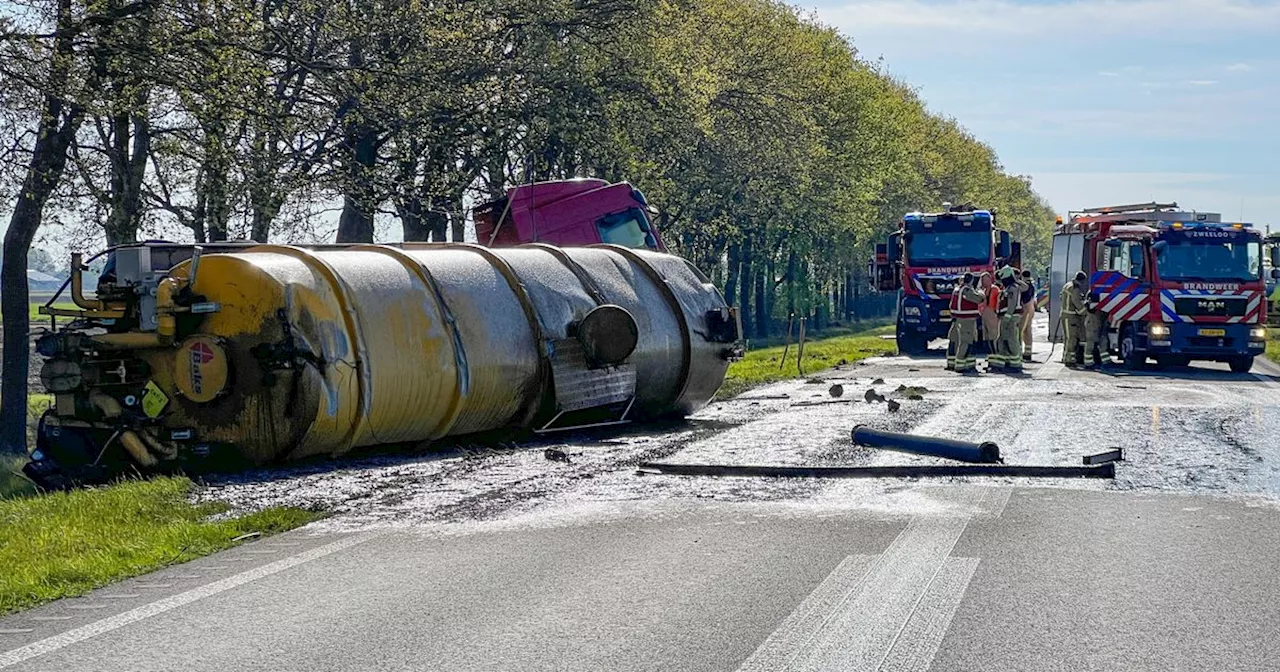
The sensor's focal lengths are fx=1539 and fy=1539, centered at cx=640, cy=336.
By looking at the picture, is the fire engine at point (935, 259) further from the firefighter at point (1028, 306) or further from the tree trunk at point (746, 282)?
the tree trunk at point (746, 282)

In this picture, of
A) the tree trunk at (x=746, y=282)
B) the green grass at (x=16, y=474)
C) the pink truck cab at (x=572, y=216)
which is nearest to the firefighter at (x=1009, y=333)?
the pink truck cab at (x=572, y=216)

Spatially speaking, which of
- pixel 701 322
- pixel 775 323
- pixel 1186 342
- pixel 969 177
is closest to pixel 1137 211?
pixel 1186 342

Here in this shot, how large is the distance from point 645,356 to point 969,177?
90679 millimetres

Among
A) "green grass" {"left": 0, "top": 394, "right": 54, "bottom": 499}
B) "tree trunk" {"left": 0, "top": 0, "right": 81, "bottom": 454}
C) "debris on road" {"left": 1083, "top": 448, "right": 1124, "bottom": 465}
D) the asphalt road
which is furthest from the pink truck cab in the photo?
"debris on road" {"left": 1083, "top": 448, "right": 1124, "bottom": 465}

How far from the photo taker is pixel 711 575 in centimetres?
725

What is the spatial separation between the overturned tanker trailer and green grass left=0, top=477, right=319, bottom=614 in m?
1.10

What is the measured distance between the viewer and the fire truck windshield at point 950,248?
3297cm

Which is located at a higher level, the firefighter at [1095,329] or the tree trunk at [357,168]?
the tree trunk at [357,168]

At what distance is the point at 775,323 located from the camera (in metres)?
70.6

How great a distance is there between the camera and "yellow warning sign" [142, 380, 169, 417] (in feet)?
38.9

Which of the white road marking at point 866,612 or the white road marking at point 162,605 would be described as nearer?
the white road marking at point 866,612

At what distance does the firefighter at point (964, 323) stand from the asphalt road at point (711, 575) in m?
12.9

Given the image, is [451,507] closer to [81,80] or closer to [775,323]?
[81,80]

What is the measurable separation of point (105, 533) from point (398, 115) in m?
14.0
